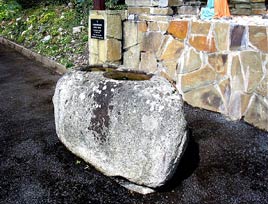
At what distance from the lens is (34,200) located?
2.44 m

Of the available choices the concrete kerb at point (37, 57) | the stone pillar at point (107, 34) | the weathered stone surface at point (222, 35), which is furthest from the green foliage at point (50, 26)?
the weathered stone surface at point (222, 35)

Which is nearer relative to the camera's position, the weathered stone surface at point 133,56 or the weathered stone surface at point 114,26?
the weathered stone surface at point 114,26

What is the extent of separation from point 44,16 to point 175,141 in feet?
25.9

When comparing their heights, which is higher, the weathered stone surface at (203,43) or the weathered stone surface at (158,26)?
the weathered stone surface at (158,26)

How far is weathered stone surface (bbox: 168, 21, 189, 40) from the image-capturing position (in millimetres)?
4496

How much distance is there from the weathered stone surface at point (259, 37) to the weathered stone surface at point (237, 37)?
117 millimetres

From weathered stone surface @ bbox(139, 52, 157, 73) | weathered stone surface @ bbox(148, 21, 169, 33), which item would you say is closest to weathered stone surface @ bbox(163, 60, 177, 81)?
weathered stone surface @ bbox(139, 52, 157, 73)

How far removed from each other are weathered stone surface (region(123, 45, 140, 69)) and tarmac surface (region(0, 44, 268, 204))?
60.3 inches

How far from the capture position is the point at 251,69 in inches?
148

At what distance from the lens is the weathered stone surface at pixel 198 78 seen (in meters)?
4.30

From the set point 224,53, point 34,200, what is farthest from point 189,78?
point 34,200

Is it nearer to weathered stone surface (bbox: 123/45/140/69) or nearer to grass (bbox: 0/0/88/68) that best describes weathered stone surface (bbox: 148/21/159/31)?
weathered stone surface (bbox: 123/45/140/69)

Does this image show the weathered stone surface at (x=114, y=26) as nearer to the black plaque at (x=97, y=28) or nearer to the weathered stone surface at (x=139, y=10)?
the black plaque at (x=97, y=28)

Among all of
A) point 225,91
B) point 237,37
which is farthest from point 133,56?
point 237,37
